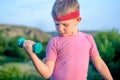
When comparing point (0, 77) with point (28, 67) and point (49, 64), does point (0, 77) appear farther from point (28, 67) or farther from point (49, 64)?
point (49, 64)

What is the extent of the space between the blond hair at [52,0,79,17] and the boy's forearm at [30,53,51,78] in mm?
479

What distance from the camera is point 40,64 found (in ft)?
14.0

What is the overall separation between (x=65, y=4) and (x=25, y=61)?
35.9 feet

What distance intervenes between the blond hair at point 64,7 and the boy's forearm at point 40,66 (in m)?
0.48

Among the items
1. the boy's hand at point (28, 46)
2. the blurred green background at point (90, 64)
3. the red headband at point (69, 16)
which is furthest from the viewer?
the blurred green background at point (90, 64)

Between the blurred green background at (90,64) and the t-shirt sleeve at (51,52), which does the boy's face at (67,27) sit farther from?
the blurred green background at (90,64)

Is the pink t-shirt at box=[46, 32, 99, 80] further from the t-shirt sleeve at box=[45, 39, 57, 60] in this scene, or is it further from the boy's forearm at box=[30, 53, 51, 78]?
the boy's forearm at box=[30, 53, 51, 78]

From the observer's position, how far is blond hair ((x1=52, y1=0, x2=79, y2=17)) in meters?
4.46

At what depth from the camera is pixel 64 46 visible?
4527 mm

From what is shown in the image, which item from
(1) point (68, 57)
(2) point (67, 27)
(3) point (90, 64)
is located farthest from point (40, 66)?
(3) point (90, 64)

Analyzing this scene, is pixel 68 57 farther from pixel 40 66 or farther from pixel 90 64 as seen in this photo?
pixel 90 64

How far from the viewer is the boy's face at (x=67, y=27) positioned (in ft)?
14.5

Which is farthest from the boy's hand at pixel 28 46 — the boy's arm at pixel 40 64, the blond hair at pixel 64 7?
the blond hair at pixel 64 7

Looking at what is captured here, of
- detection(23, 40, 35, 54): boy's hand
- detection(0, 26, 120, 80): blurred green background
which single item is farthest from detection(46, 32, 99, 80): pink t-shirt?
detection(0, 26, 120, 80): blurred green background
